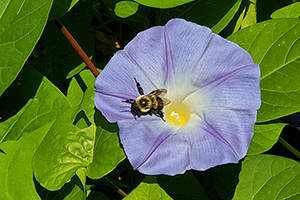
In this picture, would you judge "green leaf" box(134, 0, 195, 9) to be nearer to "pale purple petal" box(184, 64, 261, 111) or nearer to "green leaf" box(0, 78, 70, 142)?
"pale purple petal" box(184, 64, 261, 111)

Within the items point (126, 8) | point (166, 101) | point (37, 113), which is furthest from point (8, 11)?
point (166, 101)

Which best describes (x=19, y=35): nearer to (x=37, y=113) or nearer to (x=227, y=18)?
(x=37, y=113)

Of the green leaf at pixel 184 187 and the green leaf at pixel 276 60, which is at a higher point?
the green leaf at pixel 276 60

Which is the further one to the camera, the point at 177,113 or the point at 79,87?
the point at 79,87

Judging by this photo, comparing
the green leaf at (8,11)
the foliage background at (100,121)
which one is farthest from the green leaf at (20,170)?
the green leaf at (8,11)

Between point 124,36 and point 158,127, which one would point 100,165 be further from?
point 124,36

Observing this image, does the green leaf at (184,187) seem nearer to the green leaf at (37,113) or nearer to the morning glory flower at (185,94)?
the morning glory flower at (185,94)
